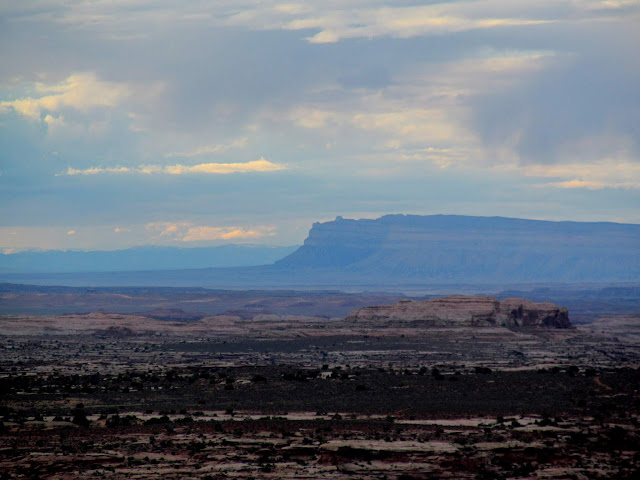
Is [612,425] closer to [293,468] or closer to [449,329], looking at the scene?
[293,468]

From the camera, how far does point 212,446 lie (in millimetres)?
33312

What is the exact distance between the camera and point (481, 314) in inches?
4205

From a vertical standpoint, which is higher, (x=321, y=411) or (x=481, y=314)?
(x=481, y=314)

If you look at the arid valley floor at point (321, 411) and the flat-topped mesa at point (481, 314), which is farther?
the flat-topped mesa at point (481, 314)

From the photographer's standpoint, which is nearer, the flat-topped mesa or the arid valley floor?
the arid valley floor

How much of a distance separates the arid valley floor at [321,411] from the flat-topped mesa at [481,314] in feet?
49.7

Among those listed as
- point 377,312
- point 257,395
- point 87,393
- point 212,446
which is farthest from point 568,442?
point 377,312

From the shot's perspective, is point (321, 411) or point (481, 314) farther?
point (481, 314)

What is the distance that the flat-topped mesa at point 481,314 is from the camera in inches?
4190

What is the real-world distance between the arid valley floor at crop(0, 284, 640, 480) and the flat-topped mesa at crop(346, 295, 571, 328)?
15.1 meters

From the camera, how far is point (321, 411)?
43906 mm

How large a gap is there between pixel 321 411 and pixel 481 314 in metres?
65.2

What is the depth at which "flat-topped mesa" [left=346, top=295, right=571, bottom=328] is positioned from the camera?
349ft

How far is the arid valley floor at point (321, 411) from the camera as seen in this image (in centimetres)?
3045
